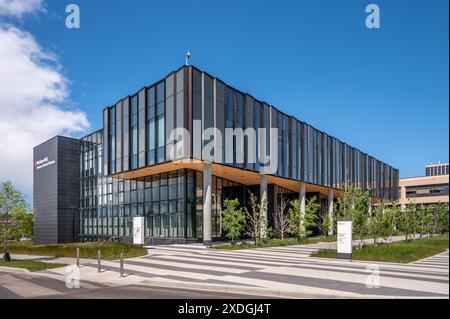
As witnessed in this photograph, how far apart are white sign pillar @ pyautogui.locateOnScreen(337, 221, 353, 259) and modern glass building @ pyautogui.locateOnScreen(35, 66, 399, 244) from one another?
14.8 meters

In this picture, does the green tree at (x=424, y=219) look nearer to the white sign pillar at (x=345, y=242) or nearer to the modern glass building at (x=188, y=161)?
→ the modern glass building at (x=188, y=161)

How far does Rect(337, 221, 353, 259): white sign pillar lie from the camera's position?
69.9ft

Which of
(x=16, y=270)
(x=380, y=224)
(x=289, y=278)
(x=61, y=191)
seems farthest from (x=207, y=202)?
(x=61, y=191)

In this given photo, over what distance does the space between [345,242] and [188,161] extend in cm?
1674

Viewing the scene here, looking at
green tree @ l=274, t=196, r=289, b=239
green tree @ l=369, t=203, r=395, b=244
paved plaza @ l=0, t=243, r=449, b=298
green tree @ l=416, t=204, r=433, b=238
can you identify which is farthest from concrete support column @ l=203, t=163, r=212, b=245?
green tree @ l=416, t=204, r=433, b=238

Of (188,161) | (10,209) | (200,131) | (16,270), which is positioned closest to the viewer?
(16,270)

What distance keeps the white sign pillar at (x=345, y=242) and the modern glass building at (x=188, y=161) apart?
1481cm

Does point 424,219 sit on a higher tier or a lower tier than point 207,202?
lower

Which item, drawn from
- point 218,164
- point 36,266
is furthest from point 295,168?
point 36,266

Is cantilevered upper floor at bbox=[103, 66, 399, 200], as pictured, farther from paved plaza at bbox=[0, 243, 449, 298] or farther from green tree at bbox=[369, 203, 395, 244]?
paved plaza at bbox=[0, 243, 449, 298]

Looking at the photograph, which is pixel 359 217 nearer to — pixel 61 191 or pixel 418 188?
pixel 61 191

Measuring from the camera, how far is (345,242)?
21406 millimetres
